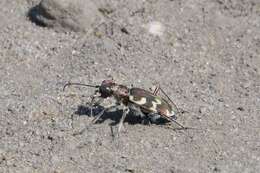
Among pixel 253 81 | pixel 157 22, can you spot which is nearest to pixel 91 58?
pixel 157 22

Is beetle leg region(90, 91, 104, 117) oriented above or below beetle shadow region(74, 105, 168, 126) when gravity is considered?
above

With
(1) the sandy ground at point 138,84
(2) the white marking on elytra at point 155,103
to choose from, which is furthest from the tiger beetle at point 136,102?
(1) the sandy ground at point 138,84

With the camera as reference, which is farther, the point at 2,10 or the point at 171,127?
the point at 2,10

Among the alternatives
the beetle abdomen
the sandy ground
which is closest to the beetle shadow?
the sandy ground

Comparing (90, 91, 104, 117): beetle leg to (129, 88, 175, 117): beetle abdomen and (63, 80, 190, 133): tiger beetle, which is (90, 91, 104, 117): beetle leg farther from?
(129, 88, 175, 117): beetle abdomen

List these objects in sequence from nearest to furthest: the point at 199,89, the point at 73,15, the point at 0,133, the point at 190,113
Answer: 1. the point at 0,133
2. the point at 190,113
3. the point at 199,89
4. the point at 73,15

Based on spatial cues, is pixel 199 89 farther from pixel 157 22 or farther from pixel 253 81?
pixel 157 22

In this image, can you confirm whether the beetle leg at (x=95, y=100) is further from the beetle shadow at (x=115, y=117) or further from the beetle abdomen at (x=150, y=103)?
the beetle abdomen at (x=150, y=103)
